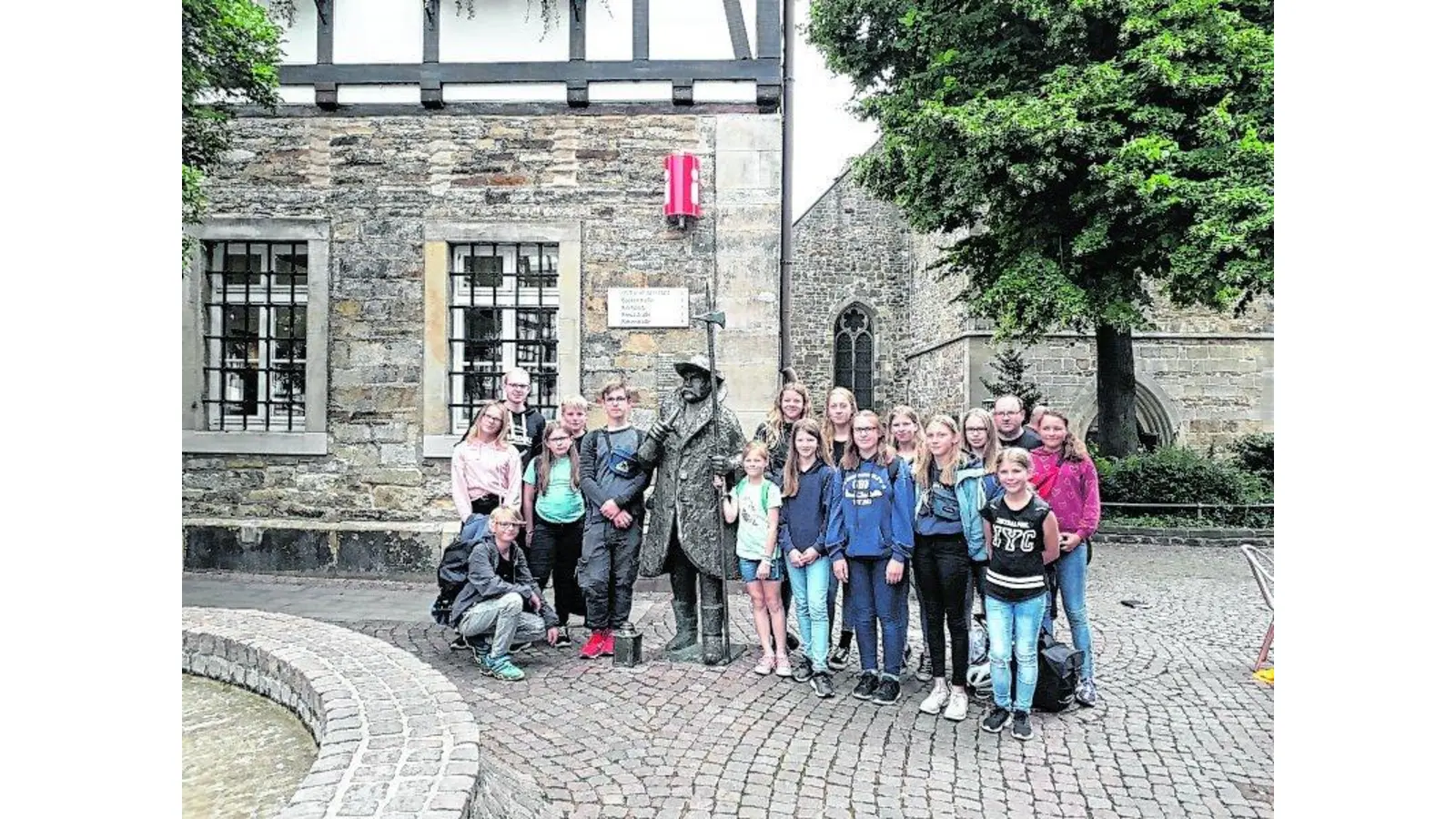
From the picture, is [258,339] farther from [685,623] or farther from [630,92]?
[685,623]

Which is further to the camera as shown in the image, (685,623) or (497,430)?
(497,430)

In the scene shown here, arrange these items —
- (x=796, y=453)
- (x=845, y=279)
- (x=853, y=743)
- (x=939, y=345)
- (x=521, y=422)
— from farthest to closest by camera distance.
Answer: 1. (x=845, y=279)
2. (x=939, y=345)
3. (x=521, y=422)
4. (x=796, y=453)
5. (x=853, y=743)


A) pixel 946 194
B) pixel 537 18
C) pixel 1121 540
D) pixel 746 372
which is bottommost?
pixel 1121 540

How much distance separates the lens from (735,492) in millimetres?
5422

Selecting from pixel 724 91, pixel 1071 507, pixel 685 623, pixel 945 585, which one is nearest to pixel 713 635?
pixel 685 623

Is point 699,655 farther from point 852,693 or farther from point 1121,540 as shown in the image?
point 1121,540

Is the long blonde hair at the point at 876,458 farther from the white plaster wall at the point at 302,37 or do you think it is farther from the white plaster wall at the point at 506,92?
the white plaster wall at the point at 302,37

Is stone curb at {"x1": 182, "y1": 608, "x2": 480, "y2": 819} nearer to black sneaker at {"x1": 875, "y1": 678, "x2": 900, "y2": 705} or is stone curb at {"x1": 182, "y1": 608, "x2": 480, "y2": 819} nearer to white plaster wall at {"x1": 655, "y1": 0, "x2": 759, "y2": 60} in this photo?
black sneaker at {"x1": 875, "y1": 678, "x2": 900, "y2": 705}

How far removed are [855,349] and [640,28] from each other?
57.0ft

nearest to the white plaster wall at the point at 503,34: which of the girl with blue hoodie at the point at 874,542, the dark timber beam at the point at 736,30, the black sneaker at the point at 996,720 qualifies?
the dark timber beam at the point at 736,30

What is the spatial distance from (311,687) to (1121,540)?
1027cm

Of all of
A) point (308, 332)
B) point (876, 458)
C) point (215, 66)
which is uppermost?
point (215, 66)

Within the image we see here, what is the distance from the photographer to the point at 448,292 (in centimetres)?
862

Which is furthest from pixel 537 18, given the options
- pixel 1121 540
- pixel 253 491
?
pixel 1121 540
